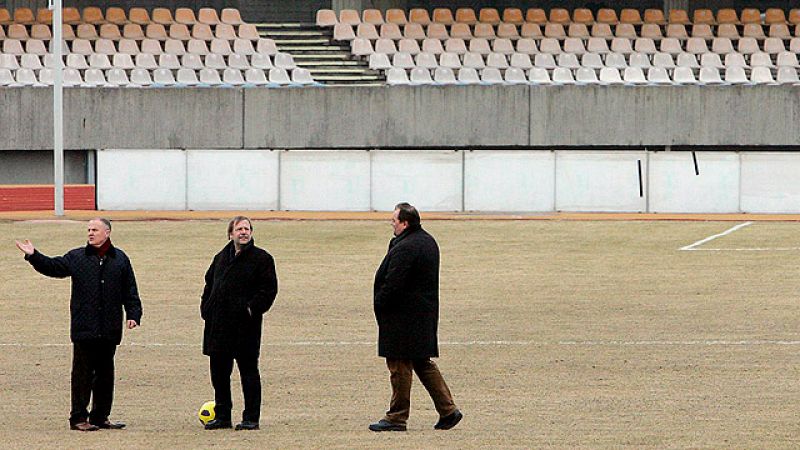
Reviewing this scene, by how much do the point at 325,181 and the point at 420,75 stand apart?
16.3 feet

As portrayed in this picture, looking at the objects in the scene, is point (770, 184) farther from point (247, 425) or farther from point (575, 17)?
point (247, 425)

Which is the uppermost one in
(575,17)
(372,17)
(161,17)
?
(575,17)

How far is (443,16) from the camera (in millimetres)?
48719

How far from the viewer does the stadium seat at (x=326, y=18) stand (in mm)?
47438

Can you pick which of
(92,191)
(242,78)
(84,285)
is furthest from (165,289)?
(242,78)

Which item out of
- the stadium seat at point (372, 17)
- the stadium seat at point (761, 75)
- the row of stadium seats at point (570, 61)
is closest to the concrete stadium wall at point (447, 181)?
the stadium seat at point (761, 75)

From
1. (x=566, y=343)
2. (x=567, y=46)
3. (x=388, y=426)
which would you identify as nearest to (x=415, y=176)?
(x=567, y=46)

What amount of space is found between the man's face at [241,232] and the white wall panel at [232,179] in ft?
94.9

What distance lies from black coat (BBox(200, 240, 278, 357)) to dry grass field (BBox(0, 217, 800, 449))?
73 centimetres

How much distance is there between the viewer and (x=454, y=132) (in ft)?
140

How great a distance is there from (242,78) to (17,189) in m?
6.90

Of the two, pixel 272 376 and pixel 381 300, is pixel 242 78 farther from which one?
pixel 381 300

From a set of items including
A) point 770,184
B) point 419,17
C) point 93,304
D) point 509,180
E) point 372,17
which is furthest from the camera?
point 419,17

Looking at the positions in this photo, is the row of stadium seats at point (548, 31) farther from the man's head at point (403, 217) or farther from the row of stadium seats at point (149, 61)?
the man's head at point (403, 217)
